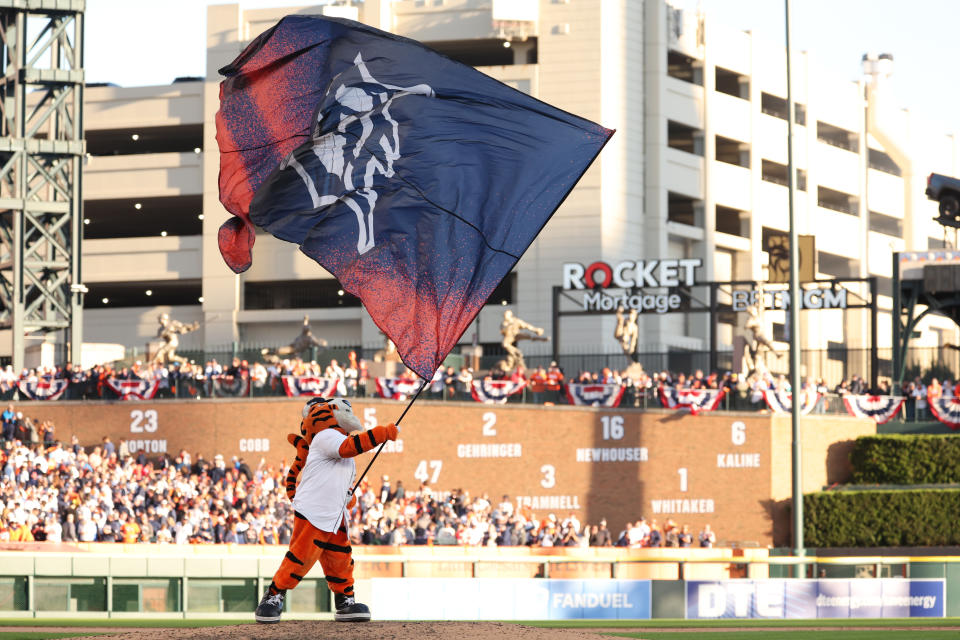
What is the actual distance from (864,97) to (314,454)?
65.7 meters

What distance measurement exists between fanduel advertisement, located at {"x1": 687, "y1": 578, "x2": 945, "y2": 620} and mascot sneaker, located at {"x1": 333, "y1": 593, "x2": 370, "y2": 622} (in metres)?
12.7

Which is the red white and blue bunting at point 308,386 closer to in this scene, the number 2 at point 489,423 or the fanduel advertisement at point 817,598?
the number 2 at point 489,423

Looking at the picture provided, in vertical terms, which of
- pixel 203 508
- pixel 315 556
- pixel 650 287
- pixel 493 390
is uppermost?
pixel 650 287

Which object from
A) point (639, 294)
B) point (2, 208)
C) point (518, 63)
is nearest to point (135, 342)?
point (2, 208)

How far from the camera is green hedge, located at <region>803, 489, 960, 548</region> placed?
122ft

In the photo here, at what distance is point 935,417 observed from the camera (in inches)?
1574

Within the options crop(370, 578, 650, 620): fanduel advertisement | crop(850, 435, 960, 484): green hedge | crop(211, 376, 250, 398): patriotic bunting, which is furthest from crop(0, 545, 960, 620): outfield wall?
crop(211, 376, 250, 398): patriotic bunting

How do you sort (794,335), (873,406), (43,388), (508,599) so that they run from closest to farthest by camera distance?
(508,599) < (794,335) < (873,406) < (43,388)

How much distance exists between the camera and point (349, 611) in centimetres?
1453

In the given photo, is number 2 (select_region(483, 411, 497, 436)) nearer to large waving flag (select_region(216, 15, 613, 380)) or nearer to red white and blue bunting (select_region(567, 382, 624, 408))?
red white and blue bunting (select_region(567, 382, 624, 408))

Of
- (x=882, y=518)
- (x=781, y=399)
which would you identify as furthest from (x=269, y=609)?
(x=781, y=399)

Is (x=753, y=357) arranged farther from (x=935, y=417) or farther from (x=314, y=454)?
(x=314, y=454)

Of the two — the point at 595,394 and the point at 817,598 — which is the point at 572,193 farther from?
the point at 817,598

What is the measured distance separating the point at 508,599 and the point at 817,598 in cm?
545
